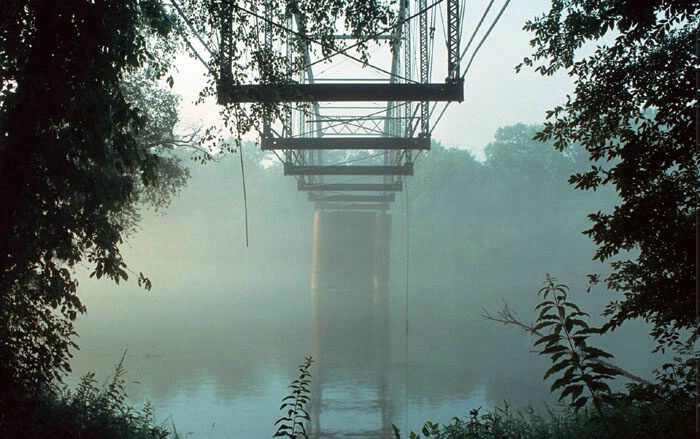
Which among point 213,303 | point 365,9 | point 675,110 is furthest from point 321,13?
point 213,303

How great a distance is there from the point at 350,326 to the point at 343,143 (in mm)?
15464

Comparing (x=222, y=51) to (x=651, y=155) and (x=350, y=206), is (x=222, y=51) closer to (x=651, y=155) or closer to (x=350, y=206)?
(x=651, y=155)

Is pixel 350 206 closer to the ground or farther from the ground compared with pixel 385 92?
farther from the ground

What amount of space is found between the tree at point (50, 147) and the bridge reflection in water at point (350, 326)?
8309mm

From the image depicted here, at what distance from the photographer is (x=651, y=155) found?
6129 mm

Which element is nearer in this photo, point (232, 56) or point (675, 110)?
point (675, 110)

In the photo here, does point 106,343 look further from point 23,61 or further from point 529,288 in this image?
point 529,288

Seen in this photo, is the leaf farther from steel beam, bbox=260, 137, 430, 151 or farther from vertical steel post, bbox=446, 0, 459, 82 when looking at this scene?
steel beam, bbox=260, 137, 430, 151

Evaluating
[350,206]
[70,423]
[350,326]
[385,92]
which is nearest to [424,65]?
[385,92]

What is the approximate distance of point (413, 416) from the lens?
16.1 m

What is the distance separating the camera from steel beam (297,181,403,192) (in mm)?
31453

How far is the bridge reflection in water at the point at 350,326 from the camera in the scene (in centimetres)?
1649

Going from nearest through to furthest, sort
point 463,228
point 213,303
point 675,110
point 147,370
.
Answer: point 675,110, point 147,370, point 213,303, point 463,228

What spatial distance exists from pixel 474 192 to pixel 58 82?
266ft
